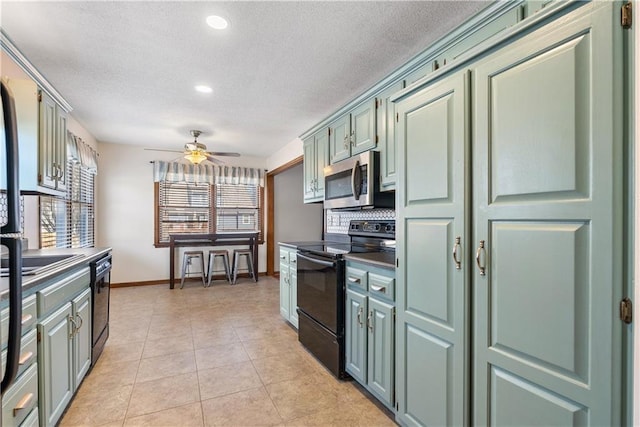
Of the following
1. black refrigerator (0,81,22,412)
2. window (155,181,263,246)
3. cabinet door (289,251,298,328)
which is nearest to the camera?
black refrigerator (0,81,22,412)

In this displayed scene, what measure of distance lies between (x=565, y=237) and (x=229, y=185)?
5.71 meters

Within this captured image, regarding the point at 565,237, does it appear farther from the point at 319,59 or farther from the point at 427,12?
the point at 319,59

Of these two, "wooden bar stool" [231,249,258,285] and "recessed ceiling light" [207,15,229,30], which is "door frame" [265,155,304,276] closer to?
"wooden bar stool" [231,249,258,285]

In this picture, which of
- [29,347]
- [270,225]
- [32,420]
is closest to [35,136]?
[29,347]

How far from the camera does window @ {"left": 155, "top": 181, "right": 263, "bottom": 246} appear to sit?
18.5 feet

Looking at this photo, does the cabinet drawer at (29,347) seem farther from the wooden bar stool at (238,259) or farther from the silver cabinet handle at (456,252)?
the wooden bar stool at (238,259)

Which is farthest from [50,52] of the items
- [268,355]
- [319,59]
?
[268,355]

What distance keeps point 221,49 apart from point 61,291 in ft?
5.91

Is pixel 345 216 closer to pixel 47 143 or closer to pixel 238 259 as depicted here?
pixel 47 143

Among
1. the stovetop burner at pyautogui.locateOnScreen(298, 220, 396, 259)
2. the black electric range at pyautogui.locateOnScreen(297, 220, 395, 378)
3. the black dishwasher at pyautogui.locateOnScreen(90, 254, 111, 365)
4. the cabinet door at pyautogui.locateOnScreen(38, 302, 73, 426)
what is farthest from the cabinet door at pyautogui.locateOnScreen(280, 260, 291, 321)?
the cabinet door at pyautogui.locateOnScreen(38, 302, 73, 426)

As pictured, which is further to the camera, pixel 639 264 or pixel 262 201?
pixel 262 201

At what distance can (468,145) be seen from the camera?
1329 mm

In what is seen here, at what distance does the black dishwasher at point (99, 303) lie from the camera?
2.35 metres

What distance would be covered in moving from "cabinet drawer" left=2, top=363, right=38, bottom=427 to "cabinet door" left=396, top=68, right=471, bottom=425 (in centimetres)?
169
